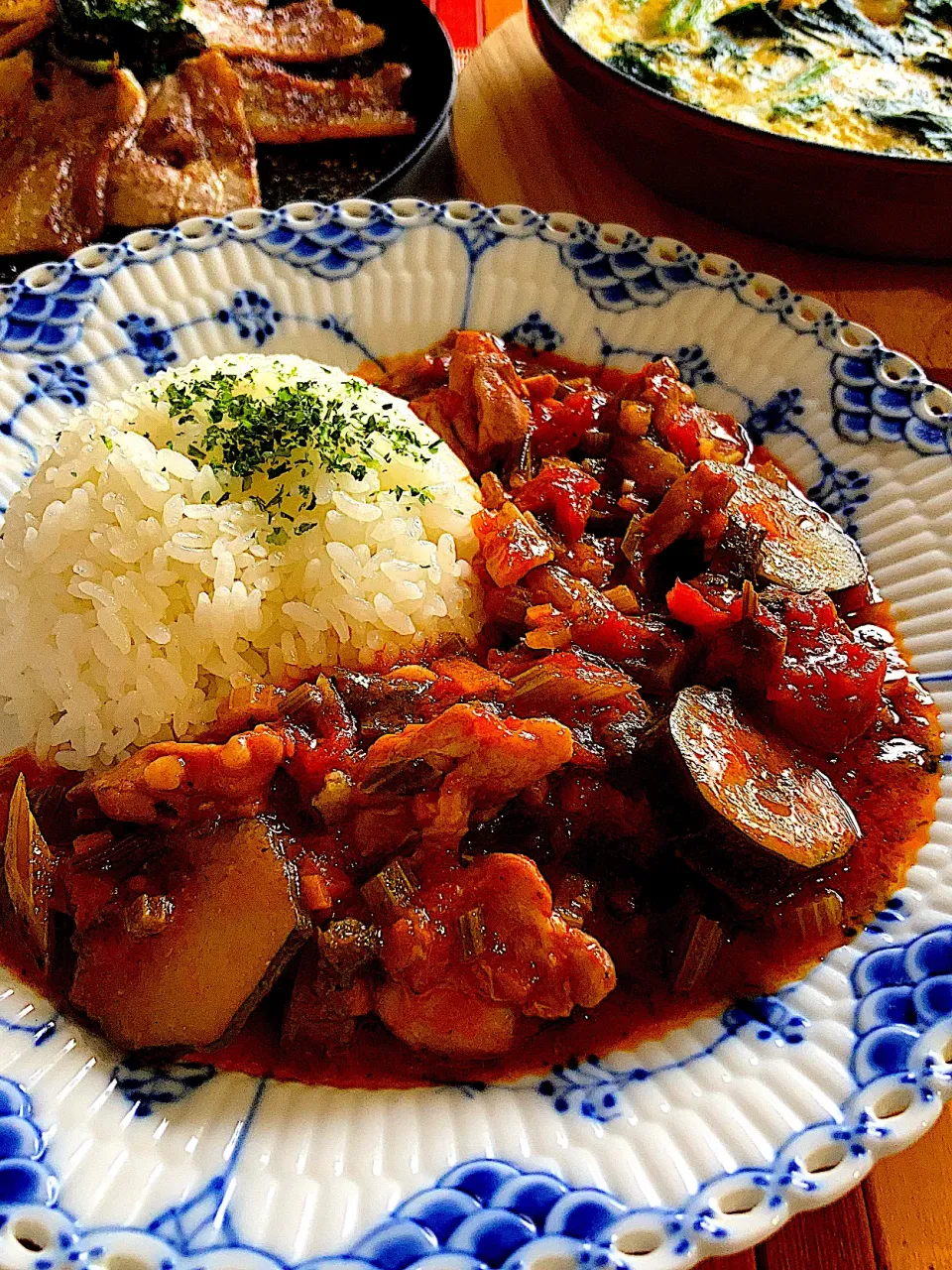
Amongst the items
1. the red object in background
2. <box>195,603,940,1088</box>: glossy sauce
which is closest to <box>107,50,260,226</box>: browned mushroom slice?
the red object in background

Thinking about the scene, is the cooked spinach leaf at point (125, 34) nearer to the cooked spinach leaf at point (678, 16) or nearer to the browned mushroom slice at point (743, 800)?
the cooked spinach leaf at point (678, 16)

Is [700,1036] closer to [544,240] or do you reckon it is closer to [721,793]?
[721,793]

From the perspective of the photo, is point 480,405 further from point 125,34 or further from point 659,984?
point 125,34

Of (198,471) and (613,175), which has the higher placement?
(613,175)

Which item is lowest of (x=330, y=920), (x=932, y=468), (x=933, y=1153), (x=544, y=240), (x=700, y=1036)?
(x=933, y=1153)

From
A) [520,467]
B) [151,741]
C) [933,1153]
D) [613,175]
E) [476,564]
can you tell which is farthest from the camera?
[613,175]

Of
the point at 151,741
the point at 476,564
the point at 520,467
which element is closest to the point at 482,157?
the point at 520,467

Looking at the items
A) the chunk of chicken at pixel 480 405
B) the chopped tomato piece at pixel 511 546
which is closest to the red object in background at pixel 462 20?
the chunk of chicken at pixel 480 405
